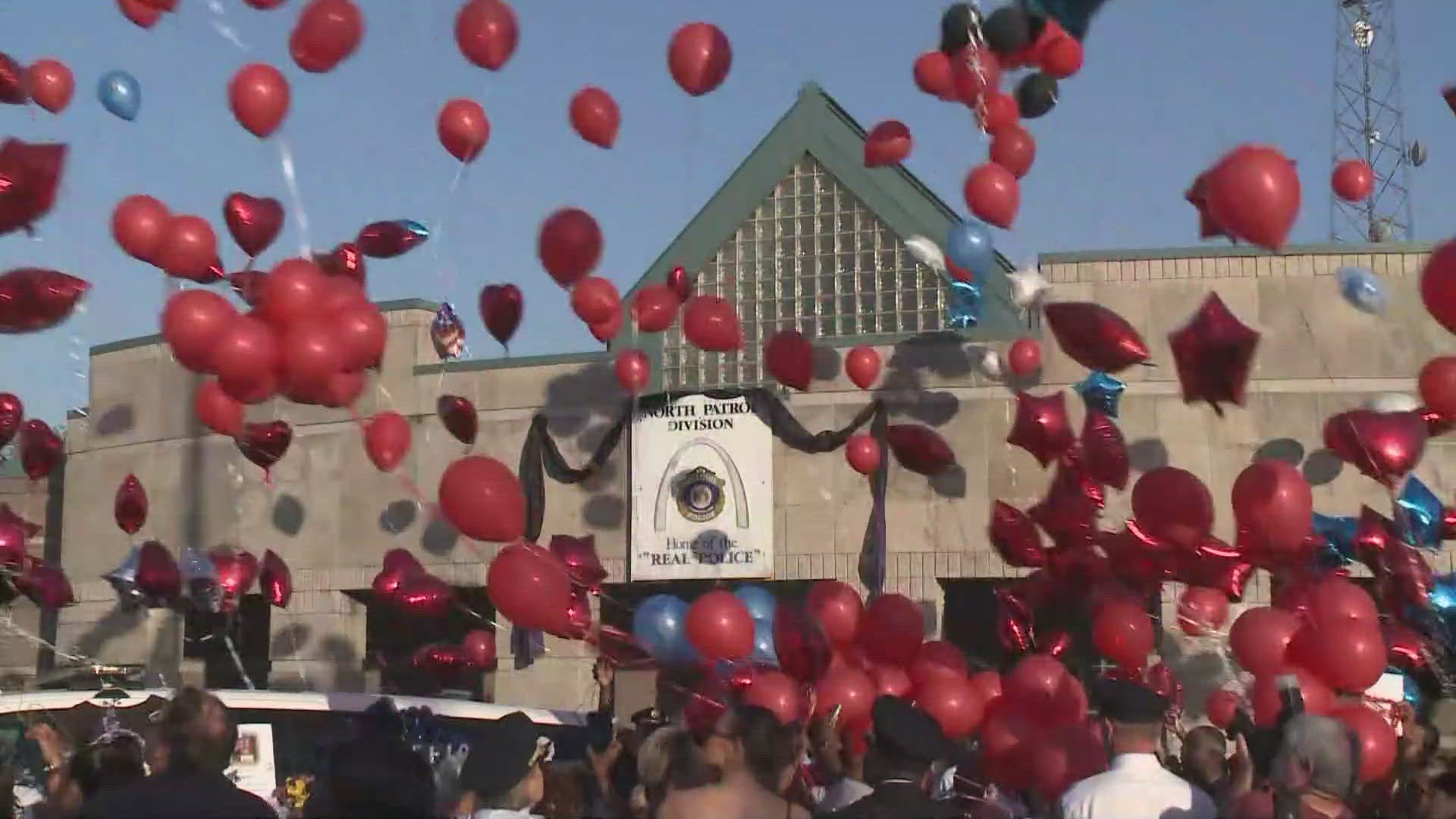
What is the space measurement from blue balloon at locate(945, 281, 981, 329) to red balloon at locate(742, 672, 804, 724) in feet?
22.8

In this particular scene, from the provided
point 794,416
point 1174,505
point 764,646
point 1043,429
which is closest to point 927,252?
point 1043,429

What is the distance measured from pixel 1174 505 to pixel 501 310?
7226 millimetres

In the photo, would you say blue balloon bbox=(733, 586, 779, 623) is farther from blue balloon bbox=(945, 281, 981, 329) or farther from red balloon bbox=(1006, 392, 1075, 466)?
blue balloon bbox=(945, 281, 981, 329)

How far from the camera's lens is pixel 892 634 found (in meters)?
10.7

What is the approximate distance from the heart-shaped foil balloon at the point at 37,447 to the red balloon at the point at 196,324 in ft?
25.2

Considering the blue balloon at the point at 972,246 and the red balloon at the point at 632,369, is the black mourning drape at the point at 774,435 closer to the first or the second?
the red balloon at the point at 632,369

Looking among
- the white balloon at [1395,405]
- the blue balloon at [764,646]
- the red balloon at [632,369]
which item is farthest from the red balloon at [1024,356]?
the blue balloon at [764,646]

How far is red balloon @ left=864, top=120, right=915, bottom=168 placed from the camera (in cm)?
1427

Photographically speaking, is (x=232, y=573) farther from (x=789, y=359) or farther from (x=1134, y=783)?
(x=1134, y=783)

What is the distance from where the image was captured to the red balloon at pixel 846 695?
9.30 meters

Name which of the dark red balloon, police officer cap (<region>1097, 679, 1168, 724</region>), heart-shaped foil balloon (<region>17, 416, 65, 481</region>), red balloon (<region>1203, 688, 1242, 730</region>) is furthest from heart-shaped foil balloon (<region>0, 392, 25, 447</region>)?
police officer cap (<region>1097, 679, 1168, 724</region>)

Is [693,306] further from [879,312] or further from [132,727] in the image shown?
[132,727]

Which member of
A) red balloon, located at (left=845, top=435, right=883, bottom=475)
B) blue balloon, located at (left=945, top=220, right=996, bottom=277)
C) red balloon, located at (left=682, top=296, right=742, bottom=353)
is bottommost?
red balloon, located at (left=845, top=435, right=883, bottom=475)

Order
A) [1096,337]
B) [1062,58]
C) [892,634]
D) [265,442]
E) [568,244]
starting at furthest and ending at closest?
[265,442] → [568,244] → [1062,58] → [1096,337] → [892,634]
